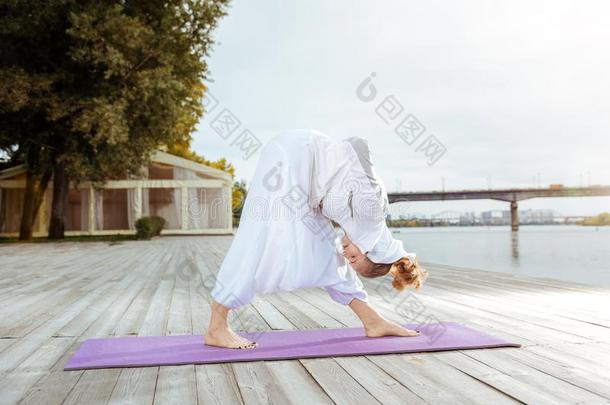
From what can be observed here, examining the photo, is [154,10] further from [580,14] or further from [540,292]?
[580,14]

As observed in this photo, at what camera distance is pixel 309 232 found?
261 cm

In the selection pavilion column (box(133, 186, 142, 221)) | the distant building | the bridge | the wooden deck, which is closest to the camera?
the wooden deck

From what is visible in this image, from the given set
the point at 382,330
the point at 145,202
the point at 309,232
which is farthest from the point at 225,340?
the point at 145,202

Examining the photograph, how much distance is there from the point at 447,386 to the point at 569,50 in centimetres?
2994

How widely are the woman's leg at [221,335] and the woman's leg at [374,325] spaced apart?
0.53 m

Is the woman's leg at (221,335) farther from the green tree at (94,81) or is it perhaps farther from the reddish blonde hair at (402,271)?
the green tree at (94,81)

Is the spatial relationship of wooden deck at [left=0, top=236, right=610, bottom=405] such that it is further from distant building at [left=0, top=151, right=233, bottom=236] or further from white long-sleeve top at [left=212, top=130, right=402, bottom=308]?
distant building at [left=0, top=151, right=233, bottom=236]

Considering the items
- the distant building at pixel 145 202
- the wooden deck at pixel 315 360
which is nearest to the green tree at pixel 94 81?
the distant building at pixel 145 202

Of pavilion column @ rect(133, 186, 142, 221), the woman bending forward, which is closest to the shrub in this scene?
pavilion column @ rect(133, 186, 142, 221)

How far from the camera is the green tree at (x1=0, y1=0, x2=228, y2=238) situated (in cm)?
1300

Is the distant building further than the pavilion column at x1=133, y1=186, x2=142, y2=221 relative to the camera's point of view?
Yes

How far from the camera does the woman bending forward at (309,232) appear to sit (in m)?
2.53

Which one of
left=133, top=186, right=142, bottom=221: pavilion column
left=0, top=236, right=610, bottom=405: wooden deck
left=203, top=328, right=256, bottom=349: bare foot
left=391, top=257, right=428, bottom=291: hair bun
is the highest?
left=133, top=186, right=142, bottom=221: pavilion column

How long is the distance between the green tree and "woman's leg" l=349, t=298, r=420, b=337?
1118 centimetres
